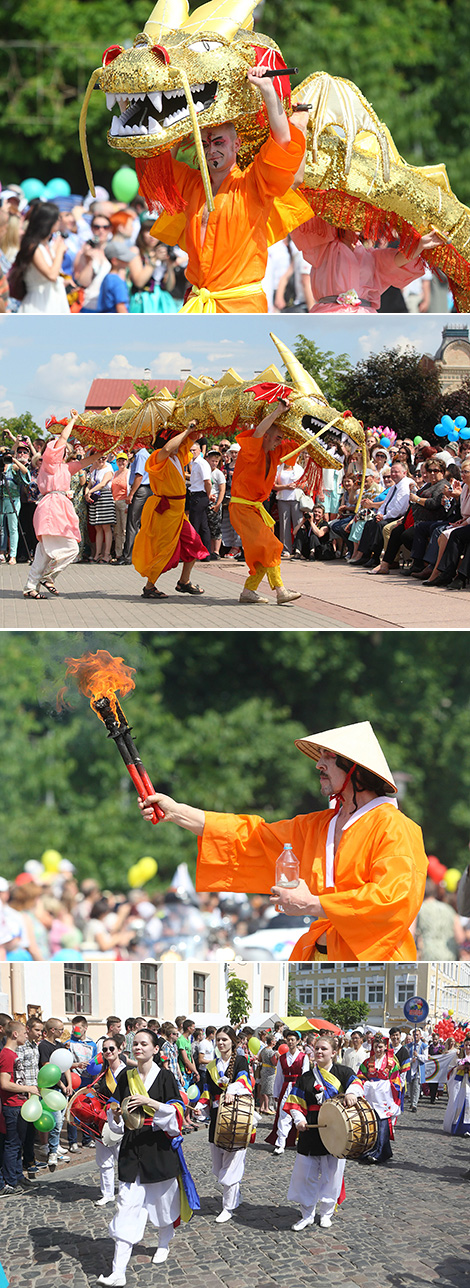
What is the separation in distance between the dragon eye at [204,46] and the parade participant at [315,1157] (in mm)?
5136

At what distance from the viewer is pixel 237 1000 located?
8961mm

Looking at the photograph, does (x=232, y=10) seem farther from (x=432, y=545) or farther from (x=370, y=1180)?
(x=370, y=1180)

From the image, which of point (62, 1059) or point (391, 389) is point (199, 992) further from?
point (391, 389)

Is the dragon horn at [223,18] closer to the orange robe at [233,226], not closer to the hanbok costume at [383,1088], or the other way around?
the orange robe at [233,226]

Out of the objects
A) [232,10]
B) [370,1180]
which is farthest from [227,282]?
[370,1180]

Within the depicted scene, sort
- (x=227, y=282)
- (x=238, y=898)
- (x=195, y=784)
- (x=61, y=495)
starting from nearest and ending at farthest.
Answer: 1. (x=227, y=282)
2. (x=61, y=495)
3. (x=238, y=898)
4. (x=195, y=784)

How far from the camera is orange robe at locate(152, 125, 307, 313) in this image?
7039mm

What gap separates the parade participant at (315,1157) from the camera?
20.3 feet

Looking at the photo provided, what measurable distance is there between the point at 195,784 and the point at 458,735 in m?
5.98

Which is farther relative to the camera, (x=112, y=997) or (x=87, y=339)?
(x=112, y=997)

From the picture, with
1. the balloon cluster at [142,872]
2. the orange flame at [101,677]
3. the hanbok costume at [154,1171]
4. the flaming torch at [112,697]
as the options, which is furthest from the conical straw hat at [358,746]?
the balloon cluster at [142,872]

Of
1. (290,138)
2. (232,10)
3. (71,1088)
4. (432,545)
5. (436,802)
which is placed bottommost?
(436,802)

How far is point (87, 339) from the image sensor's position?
766 centimetres

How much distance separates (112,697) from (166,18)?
3968mm
